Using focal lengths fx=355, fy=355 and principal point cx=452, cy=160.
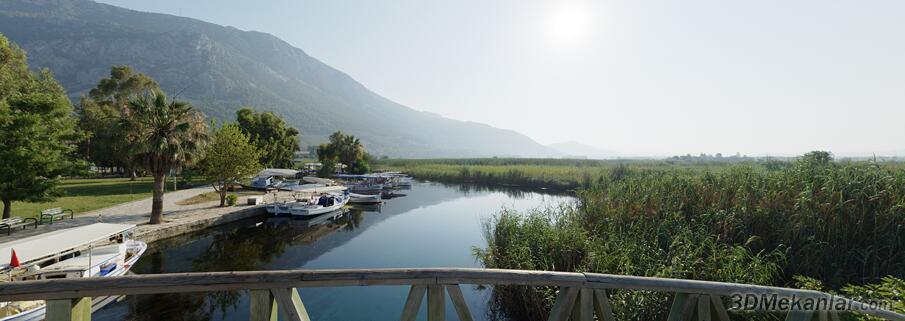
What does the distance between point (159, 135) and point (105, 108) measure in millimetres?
37271

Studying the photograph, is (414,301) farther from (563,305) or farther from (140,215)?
(140,215)

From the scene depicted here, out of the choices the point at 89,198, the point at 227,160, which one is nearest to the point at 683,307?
the point at 227,160

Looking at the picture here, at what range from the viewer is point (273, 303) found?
143 inches

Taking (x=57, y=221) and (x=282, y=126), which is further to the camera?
(x=282, y=126)

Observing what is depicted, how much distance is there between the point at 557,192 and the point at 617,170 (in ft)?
25.1

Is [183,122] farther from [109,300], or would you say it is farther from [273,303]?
[273,303]

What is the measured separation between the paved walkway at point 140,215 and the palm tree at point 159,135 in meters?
1.40

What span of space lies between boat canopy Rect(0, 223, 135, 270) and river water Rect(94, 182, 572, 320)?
7.57ft

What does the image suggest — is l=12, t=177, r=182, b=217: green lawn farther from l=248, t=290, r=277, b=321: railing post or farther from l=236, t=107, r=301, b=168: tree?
l=248, t=290, r=277, b=321: railing post

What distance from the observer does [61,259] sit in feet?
39.8

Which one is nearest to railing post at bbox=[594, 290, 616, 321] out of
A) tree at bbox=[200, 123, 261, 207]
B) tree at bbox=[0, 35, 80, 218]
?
tree at bbox=[0, 35, 80, 218]

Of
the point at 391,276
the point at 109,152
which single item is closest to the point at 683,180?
the point at 391,276

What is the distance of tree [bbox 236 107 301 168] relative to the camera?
4781 cm

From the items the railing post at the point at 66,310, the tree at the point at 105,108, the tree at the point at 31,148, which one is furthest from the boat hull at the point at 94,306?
the tree at the point at 105,108
